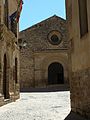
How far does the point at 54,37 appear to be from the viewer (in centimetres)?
3066

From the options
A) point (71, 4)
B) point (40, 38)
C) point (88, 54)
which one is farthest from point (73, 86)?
point (40, 38)

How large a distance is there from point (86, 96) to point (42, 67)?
22.3m

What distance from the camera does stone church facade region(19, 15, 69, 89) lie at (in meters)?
28.9

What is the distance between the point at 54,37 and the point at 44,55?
2.57 meters

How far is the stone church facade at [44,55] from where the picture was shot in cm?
2894

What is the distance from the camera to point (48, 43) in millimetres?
30344

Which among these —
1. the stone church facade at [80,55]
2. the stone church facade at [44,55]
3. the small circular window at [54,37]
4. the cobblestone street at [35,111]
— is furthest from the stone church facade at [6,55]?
the small circular window at [54,37]

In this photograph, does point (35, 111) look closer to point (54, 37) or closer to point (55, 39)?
point (55, 39)

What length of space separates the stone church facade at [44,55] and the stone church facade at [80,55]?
20036 millimetres

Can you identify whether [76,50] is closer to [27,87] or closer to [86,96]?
[86,96]

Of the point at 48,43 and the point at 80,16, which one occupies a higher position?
the point at 48,43

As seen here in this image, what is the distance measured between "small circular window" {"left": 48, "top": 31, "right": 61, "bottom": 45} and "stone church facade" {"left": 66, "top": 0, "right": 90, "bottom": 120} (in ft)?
69.8

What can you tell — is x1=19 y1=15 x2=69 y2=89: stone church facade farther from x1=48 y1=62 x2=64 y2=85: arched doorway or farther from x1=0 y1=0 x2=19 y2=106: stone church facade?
x1=0 y1=0 x2=19 y2=106: stone church facade

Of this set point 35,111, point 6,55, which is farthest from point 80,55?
point 6,55
